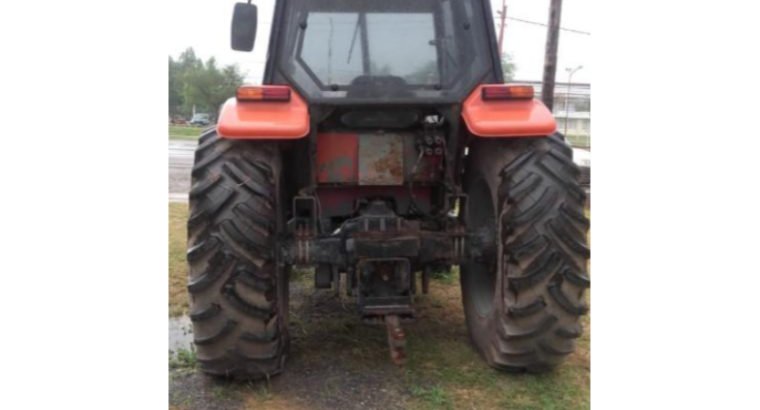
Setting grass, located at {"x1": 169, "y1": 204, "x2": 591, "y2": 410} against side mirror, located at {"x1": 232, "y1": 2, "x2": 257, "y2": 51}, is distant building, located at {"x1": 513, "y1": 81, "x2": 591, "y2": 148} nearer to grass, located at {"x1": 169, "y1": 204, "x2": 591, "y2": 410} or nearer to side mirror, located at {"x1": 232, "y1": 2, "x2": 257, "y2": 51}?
grass, located at {"x1": 169, "y1": 204, "x2": 591, "y2": 410}

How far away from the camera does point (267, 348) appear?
3047 millimetres

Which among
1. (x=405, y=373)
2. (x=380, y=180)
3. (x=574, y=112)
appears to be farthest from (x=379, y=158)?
(x=574, y=112)

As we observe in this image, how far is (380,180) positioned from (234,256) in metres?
0.88

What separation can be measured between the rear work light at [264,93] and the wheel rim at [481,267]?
122 centimetres

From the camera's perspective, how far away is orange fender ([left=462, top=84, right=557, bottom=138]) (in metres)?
2.95

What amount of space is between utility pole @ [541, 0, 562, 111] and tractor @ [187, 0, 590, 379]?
7.58m

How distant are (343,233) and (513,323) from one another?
37.8 inches

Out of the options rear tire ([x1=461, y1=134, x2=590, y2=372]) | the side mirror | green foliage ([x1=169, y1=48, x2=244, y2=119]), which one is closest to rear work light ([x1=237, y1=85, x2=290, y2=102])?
the side mirror

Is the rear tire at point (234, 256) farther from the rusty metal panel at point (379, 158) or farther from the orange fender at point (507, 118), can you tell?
the orange fender at point (507, 118)

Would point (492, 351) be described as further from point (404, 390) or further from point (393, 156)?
point (393, 156)

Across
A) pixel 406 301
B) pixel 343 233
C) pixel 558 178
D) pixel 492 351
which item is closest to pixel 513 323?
pixel 492 351

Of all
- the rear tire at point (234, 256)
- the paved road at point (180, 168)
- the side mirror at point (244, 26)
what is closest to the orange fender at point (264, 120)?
the rear tire at point (234, 256)

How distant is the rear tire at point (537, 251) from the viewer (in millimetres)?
2990

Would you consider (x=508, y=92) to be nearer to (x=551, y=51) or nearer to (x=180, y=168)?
(x=551, y=51)
